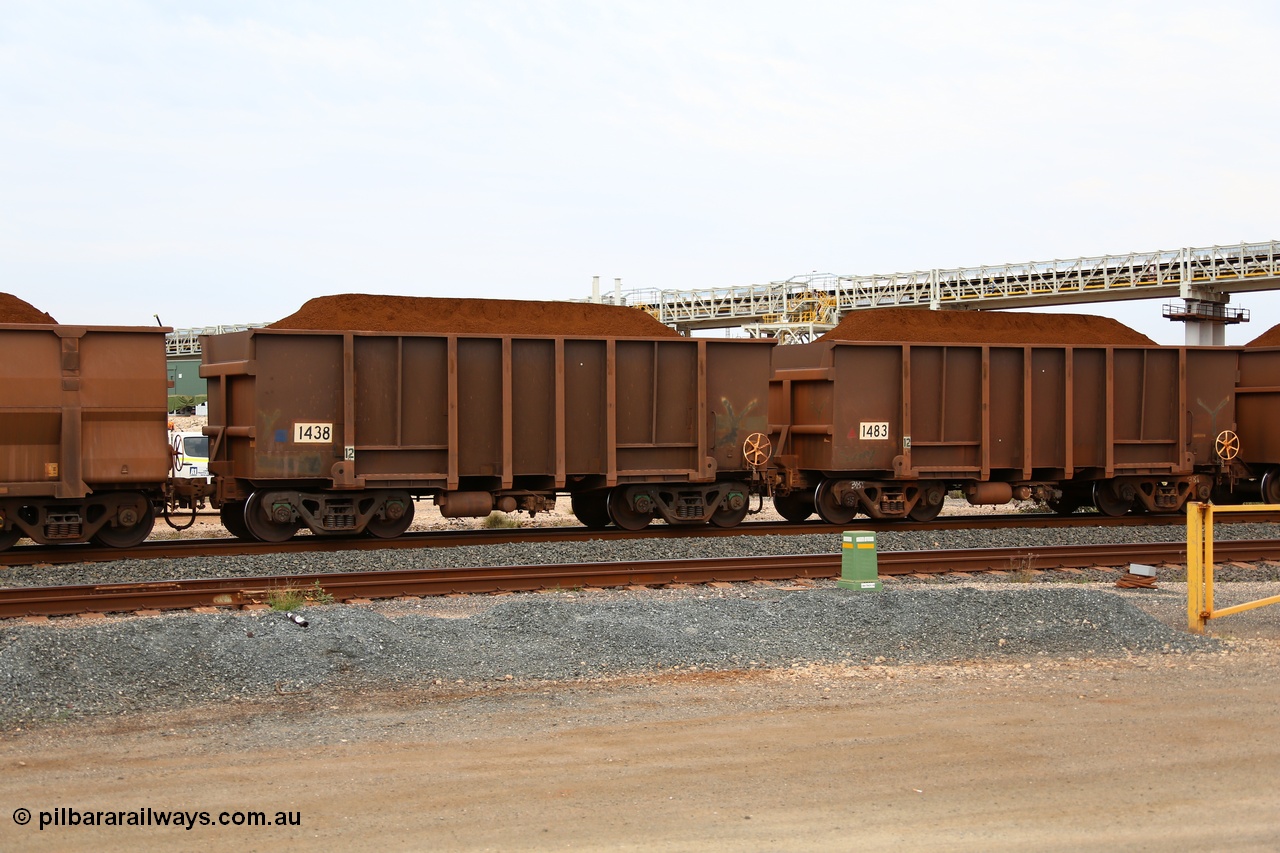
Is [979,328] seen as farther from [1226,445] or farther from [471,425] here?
[471,425]

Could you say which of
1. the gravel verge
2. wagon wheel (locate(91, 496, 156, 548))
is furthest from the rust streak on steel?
the gravel verge

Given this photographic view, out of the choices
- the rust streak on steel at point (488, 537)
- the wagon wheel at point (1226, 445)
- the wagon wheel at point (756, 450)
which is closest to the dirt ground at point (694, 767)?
the rust streak on steel at point (488, 537)

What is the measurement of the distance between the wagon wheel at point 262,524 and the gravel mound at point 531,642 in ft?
15.6

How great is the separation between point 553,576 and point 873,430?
687 cm

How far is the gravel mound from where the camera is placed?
25.9 feet

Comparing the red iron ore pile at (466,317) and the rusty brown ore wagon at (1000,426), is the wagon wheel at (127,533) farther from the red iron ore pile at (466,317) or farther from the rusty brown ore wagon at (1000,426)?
the rusty brown ore wagon at (1000,426)

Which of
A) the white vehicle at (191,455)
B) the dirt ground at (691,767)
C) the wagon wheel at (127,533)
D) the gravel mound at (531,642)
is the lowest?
the dirt ground at (691,767)

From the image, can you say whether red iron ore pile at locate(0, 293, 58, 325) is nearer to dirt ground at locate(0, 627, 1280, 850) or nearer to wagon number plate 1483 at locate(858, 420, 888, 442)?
dirt ground at locate(0, 627, 1280, 850)

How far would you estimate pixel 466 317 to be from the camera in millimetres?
16641

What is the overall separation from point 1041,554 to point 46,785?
11.6 metres

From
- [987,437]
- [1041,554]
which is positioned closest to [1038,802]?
[1041,554]

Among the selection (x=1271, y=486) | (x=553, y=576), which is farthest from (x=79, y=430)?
(x=1271, y=486)

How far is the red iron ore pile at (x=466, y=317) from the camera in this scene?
16.0 meters

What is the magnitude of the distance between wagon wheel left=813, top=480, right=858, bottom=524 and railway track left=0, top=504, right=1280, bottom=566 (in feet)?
0.69
